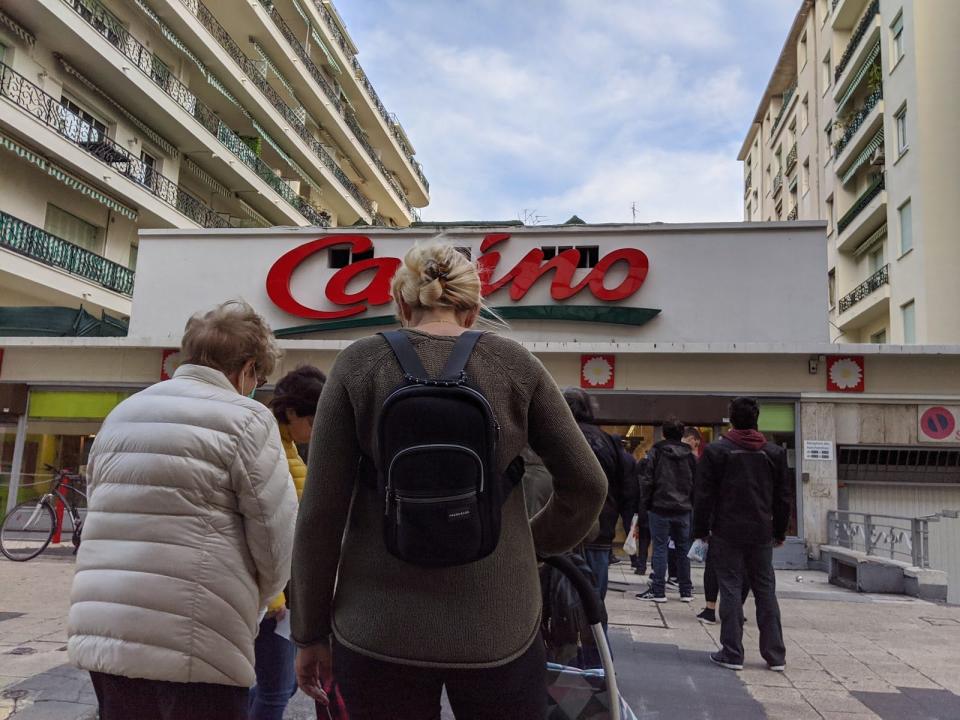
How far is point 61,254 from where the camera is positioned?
19.9 m

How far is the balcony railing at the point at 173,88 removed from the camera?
2090 centimetres

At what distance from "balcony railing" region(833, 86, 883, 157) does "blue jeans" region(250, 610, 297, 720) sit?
29.9 metres

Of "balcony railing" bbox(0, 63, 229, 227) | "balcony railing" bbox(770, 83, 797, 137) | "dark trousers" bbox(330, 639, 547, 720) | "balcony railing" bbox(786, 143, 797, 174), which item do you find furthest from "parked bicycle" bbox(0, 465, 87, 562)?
"balcony railing" bbox(770, 83, 797, 137)

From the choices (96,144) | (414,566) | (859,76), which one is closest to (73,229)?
(96,144)

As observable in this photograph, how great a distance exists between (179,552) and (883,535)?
10.1 m

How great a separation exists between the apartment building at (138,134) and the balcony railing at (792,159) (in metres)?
22.4

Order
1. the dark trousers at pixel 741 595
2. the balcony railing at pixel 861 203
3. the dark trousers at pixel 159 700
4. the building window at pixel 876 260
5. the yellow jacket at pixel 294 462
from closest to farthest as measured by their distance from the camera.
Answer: the dark trousers at pixel 159 700 → the yellow jacket at pixel 294 462 → the dark trousers at pixel 741 595 → the balcony railing at pixel 861 203 → the building window at pixel 876 260

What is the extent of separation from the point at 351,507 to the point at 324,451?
0.14m

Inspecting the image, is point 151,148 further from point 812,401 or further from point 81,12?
point 812,401

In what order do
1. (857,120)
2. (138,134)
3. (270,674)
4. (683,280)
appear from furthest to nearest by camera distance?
(857,120), (138,134), (683,280), (270,674)

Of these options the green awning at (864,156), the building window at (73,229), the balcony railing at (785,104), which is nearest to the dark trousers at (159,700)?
the building window at (73,229)

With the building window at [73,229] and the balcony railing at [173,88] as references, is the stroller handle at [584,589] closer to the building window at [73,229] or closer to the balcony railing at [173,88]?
the building window at [73,229]

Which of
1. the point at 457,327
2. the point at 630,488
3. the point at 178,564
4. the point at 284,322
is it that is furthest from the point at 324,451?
the point at 284,322

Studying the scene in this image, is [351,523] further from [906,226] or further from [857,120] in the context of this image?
[857,120]
